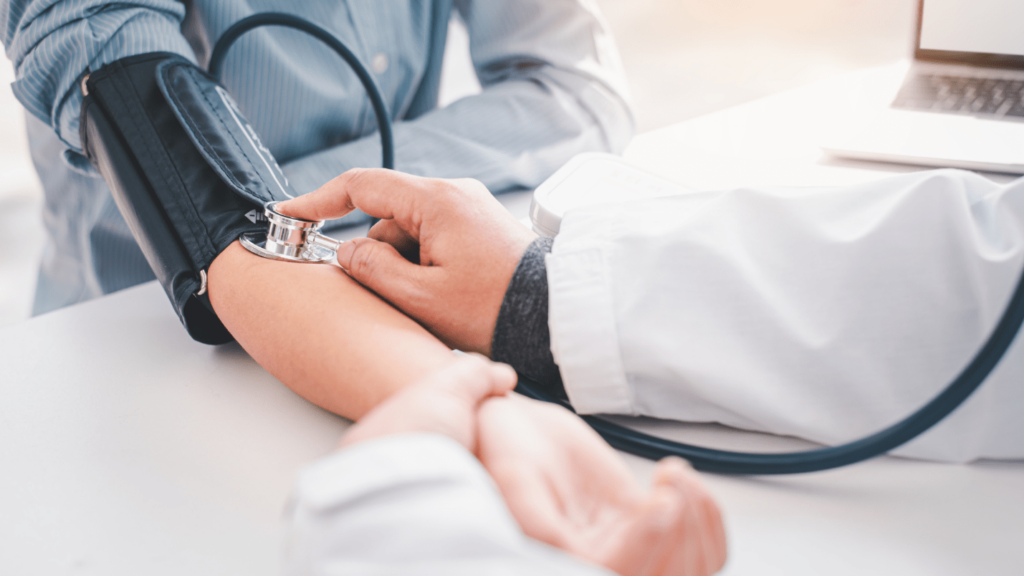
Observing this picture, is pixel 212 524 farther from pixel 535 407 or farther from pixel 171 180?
pixel 171 180

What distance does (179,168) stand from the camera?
53 centimetres

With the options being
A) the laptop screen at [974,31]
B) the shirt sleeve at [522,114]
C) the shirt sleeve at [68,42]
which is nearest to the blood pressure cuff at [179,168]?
the shirt sleeve at [68,42]

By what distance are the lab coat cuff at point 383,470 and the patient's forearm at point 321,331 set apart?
129mm

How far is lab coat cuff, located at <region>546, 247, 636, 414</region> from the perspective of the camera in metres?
0.39

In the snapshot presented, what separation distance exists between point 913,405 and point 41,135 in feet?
3.27

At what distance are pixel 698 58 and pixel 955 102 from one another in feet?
1.80

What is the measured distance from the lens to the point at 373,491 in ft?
0.78

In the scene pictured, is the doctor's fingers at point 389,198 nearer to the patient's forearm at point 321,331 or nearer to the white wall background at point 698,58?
the patient's forearm at point 321,331

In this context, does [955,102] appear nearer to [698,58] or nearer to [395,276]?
[698,58]


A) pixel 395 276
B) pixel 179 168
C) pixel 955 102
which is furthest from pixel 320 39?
pixel 955 102

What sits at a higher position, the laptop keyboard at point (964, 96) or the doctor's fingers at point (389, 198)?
the laptop keyboard at point (964, 96)

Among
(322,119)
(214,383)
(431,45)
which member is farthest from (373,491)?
(431,45)

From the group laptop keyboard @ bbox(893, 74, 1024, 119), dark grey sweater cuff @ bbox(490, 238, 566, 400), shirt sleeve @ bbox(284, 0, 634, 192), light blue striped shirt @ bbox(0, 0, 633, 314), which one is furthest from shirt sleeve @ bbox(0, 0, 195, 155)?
laptop keyboard @ bbox(893, 74, 1024, 119)

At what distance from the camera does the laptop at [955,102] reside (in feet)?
2.42
